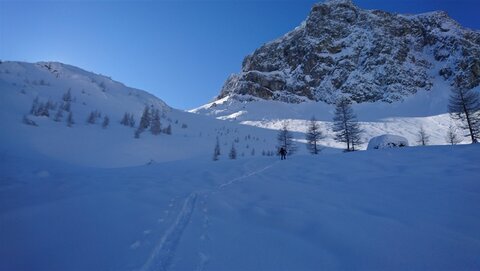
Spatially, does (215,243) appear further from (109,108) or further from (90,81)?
(90,81)

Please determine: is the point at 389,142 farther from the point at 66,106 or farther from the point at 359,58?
the point at 359,58

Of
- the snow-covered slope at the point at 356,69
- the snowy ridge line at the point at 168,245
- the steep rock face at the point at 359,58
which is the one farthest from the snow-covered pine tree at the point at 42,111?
the steep rock face at the point at 359,58

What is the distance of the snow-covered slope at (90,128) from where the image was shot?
Result: 909 inches

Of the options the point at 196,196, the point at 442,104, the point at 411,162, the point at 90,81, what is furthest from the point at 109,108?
the point at 442,104

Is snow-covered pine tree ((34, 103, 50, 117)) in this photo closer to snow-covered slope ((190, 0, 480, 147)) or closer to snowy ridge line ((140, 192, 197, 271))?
snowy ridge line ((140, 192, 197, 271))

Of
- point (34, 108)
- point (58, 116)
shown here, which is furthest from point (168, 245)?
point (34, 108)

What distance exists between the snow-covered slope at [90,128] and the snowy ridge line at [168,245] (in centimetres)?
1783

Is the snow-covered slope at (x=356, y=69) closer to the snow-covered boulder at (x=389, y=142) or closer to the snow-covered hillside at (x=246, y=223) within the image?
the snow-covered boulder at (x=389, y=142)

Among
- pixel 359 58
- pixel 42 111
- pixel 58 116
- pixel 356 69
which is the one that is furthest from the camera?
pixel 359 58

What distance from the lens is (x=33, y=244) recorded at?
5.18 metres

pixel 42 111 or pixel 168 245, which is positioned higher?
pixel 42 111

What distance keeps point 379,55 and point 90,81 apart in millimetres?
116553

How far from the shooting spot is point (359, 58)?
12219 centimetres

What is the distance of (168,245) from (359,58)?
135 meters
